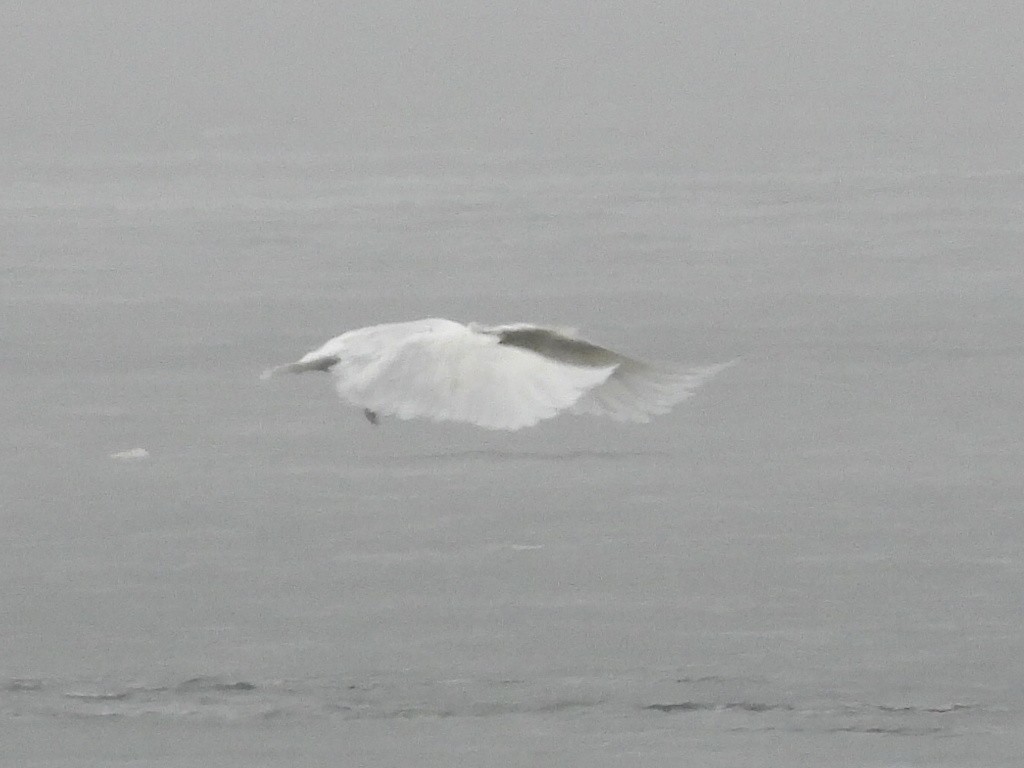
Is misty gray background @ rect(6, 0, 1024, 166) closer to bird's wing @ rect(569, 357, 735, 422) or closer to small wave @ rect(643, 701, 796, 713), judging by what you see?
small wave @ rect(643, 701, 796, 713)

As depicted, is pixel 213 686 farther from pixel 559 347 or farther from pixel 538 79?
pixel 538 79

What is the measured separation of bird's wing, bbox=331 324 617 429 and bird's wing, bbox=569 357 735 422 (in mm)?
56

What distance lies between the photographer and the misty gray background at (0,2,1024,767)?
6102 millimetres

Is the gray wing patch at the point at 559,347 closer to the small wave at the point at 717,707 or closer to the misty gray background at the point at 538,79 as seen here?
the small wave at the point at 717,707

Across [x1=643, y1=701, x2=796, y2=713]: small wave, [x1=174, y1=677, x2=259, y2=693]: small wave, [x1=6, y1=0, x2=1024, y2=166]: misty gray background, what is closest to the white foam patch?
[x1=174, y1=677, x2=259, y2=693]: small wave

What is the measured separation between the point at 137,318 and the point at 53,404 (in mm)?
1525

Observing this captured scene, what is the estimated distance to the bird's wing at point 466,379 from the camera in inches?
202

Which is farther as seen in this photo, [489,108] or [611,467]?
[489,108]

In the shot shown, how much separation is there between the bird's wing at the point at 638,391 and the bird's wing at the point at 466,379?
6 cm

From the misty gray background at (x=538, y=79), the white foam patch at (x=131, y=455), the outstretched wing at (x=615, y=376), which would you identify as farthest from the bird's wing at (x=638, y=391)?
the misty gray background at (x=538, y=79)

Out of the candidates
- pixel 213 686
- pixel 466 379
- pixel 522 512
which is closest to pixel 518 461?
pixel 522 512

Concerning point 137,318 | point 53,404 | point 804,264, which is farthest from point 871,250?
point 53,404

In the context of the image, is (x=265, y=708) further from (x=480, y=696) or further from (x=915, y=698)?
(x=915, y=698)

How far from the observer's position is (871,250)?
466 inches
